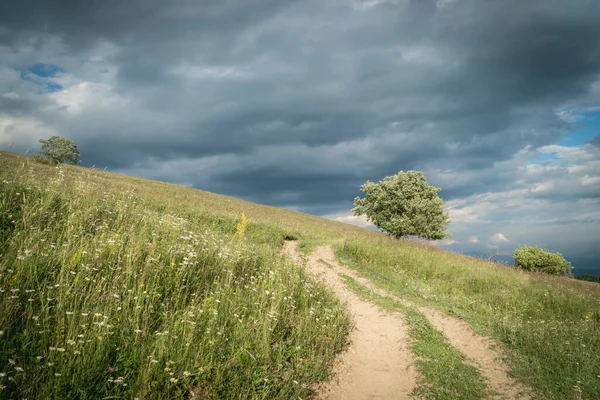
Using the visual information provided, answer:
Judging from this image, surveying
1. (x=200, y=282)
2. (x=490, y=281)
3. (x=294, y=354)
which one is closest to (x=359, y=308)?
(x=294, y=354)

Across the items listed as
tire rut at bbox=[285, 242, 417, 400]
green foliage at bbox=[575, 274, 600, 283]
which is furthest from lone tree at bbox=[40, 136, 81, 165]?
green foliage at bbox=[575, 274, 600, 283]

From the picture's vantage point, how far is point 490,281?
16.1 metres

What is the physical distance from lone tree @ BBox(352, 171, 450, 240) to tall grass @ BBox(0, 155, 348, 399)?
23651 millimetres

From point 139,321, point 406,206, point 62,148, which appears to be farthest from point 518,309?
point 62,148

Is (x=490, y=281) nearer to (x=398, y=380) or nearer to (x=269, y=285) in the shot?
(x=398, y=380)

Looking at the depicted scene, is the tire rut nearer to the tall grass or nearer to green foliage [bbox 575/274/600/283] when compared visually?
the tall grass

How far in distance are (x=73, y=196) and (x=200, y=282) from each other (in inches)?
251

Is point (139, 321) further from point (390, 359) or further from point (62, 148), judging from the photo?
point (62, 148)

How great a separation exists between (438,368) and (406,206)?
25.4 meters

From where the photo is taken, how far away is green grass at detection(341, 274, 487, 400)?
5.95 meters

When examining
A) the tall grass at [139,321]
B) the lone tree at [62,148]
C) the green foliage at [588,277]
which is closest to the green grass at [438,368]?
the tall grass at [139,321]

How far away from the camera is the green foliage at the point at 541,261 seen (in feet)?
88.3

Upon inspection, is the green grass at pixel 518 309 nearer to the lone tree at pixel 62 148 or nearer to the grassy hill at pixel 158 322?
the grassy hill at pixel 158 322

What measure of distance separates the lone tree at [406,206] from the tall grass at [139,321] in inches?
931
